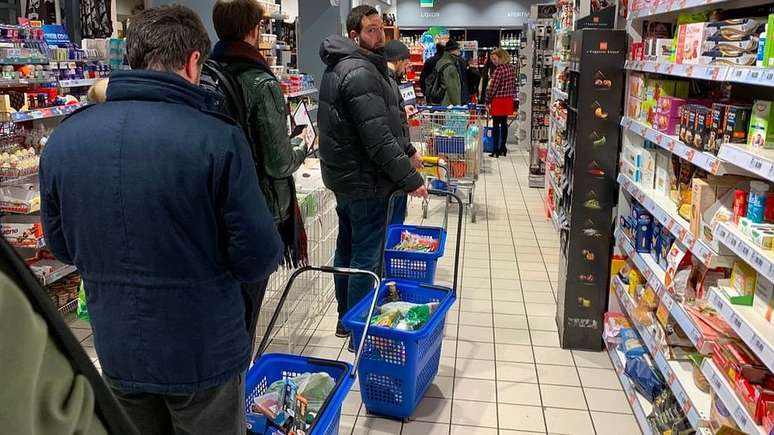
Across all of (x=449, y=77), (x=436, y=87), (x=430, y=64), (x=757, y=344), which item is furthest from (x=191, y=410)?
(x=430, y=64)

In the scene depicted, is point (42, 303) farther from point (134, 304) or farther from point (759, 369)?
point (759, 369)

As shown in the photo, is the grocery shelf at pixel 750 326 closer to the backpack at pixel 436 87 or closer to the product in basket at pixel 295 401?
the product in basket at pixel 295 401

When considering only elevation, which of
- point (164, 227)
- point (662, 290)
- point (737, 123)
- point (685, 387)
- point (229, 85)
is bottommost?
point (685, 387)

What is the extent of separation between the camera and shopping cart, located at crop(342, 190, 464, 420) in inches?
122

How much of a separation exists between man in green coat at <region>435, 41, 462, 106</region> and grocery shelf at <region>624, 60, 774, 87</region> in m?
6.87

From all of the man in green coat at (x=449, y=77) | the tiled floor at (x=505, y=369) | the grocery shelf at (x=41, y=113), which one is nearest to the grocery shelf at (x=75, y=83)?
the grocery shelf at (x=41, y=113)

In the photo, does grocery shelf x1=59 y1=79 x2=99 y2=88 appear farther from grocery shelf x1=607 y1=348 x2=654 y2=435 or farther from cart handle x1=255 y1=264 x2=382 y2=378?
grocery shelf x1=607 y1=348 x2=654 y2=435

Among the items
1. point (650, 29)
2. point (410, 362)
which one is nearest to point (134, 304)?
point (410, 362)

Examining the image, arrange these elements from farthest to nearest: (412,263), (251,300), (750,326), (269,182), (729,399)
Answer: (412,263)
(269,182)
(251,300)
(729,399)
(750,326)

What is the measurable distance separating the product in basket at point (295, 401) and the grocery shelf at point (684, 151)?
1654 millimetres

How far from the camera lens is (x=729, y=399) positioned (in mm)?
2209

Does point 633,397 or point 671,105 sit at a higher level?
point 671,105

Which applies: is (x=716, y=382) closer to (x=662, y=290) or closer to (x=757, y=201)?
(x=757, y=201)

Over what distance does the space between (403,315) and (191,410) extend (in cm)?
153
